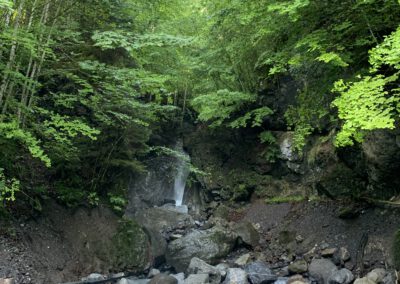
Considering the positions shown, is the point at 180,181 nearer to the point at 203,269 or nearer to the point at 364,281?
the point at 203,269

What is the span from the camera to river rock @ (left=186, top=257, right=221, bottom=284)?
9.91m

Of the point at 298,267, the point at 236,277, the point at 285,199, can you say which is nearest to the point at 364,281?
the point at 298,267

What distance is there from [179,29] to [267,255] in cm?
1085

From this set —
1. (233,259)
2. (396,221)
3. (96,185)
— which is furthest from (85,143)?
(396,221)

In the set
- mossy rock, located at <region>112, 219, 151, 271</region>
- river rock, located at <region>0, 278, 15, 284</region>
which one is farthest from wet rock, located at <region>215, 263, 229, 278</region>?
river rock, located at <region>0, 278, 15, 284</region>

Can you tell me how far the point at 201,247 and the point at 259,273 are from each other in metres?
2.48

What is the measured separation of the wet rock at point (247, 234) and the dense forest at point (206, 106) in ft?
1.62

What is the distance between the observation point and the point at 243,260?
37.2 feet

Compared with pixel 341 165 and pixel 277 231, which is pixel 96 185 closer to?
pixel 277 231

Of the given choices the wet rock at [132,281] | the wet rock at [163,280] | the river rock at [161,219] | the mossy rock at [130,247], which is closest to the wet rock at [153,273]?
the mossy rock at [130,247]

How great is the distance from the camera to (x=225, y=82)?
17.1m

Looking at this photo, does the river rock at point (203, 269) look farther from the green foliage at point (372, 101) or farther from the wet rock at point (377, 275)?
the green foliage at point (372, 101)

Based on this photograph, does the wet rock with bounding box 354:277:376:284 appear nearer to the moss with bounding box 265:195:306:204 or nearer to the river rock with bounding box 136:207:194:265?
the moss with bounding box 265:195:306:204

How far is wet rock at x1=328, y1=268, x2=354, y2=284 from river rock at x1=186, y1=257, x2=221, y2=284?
303 cm
